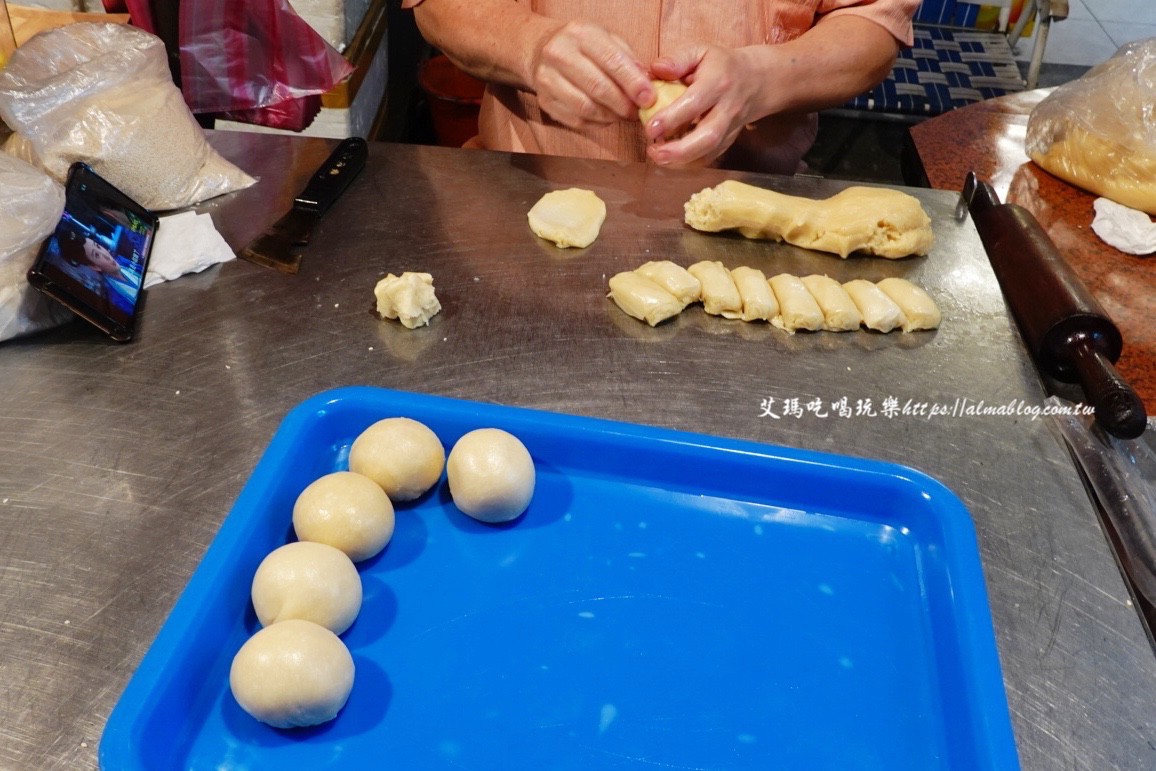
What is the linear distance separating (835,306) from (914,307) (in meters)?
0.12

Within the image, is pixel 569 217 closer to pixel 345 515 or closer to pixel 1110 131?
pixel 345 515

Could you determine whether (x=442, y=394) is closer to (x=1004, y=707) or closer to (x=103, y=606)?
(x=103, y=606)

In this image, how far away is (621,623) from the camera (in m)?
0.95

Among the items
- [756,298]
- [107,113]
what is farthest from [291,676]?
[107,113]

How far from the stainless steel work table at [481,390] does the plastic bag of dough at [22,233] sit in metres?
0.05

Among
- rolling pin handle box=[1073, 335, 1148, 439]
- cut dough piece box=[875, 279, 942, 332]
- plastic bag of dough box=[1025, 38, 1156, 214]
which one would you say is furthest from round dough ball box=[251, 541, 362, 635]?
plastic bag of dough box=[1025, 38, 1156, 214]

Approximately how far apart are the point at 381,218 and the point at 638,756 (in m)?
0.97

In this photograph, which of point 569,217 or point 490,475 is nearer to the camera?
point 490,475

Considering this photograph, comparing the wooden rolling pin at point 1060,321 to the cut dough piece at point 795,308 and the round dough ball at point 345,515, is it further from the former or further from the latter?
the round dough ball at point 345,515

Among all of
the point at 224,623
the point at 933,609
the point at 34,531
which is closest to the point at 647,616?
the point at 933,609

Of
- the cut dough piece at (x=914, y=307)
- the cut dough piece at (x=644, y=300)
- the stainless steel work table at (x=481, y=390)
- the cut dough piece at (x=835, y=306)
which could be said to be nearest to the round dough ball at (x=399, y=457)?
the stainless steel work table at (x=481, y=390)

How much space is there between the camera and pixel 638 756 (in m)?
0.84

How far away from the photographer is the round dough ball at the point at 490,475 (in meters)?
0.99

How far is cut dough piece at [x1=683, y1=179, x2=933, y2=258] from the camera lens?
1.41 metres
